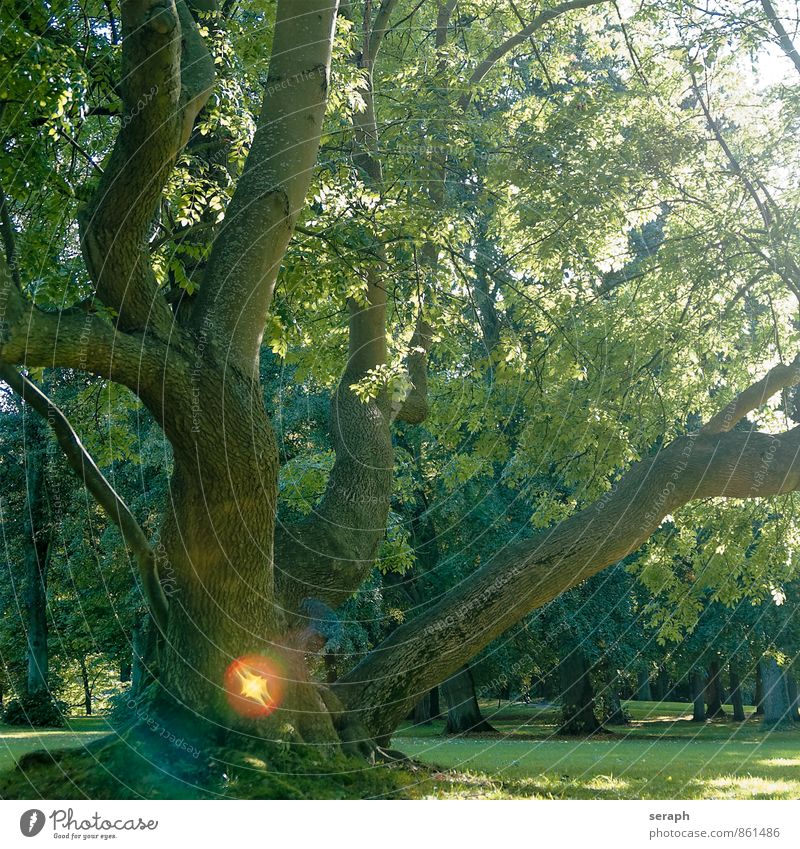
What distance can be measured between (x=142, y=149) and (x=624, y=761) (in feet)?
48.8

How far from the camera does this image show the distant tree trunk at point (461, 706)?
89.9 feet

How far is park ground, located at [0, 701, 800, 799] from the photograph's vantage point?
10055mm

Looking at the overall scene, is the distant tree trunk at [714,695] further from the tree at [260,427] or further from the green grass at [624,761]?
the tree at [260,427]

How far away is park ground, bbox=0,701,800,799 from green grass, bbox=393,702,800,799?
23mm

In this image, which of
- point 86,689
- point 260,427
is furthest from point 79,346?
point 86,689

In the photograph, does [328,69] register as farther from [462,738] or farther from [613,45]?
[462,738]

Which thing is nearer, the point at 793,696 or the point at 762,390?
the point at 762,390

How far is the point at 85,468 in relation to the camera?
24.5 feet

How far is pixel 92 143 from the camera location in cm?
1144

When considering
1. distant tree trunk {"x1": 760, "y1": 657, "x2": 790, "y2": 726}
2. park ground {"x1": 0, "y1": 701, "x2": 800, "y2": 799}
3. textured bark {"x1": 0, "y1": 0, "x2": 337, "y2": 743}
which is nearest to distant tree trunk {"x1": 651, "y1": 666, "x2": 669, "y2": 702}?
park ground {"x1": 0, "y1": 701, "x2": 800, "y2": 799}

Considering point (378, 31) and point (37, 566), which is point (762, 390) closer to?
point (378, 31)

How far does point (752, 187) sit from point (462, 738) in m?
18.8

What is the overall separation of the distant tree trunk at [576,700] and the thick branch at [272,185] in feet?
67.7

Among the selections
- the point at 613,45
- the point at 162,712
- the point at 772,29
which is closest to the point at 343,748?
the point at 162,712
